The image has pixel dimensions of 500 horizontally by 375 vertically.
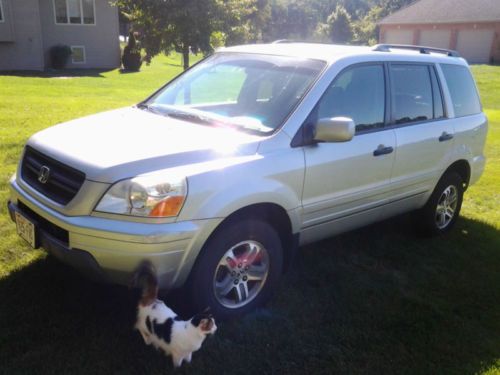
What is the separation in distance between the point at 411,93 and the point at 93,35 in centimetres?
2664

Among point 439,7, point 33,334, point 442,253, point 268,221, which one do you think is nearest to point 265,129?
point 268,221

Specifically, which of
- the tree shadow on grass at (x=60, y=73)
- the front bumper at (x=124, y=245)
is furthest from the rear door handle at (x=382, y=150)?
the tree shadow on grass at (x=60, y=73)

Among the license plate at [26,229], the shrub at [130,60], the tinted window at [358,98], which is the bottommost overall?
the shrub at [130,60]

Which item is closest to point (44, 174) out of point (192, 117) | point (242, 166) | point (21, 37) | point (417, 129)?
point (192, 117)

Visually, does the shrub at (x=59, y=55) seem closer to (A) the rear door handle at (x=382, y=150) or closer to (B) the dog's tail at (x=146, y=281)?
(A) the rear door handle at (x=382, y=150)

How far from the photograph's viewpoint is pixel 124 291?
3877mm

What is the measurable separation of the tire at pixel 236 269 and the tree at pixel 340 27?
55198 mm

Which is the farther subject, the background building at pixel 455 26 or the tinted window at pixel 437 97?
the background building at pixel 455 26

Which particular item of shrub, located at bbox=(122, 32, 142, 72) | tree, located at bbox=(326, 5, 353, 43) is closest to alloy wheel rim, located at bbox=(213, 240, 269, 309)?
shrub, located at bbox=(122, 32, 142, 72)

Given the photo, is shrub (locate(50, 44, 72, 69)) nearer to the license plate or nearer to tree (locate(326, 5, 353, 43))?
the license plate

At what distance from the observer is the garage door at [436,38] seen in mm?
43366

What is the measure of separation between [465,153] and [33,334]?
175 inches

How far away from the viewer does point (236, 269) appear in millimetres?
3537

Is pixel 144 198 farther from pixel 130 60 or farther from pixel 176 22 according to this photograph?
pixel 130 60
